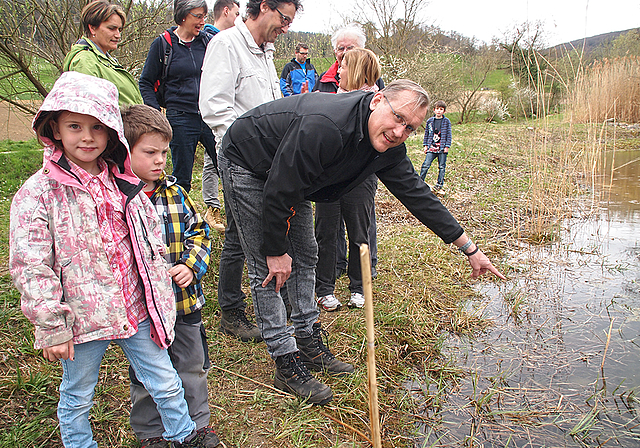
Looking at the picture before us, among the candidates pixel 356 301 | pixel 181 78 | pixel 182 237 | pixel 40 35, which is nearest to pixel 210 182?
pixel 181 78

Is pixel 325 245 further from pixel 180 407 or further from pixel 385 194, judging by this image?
pixel 385 194

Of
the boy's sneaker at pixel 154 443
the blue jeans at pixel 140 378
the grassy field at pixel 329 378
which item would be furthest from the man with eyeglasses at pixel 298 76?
the boy's sneaker at pixel 154 443

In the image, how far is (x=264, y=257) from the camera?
224cm

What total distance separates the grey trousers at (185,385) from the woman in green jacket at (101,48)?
1615mm

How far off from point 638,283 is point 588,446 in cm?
242

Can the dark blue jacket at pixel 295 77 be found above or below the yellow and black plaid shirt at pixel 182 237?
above

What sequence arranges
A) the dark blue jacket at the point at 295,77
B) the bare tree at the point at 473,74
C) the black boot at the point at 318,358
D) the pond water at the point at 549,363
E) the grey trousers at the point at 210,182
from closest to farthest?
the pond water at the point at 549,363, the black boot at the point at 318,358, the grey trousers at the point at 210,182, the dark blue jacket at the point at 295,77, the bare tree at the point at 473,74

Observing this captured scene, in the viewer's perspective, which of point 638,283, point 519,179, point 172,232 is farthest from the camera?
point 519,179

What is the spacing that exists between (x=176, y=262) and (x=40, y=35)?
5.04 metres

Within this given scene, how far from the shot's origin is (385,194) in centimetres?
677

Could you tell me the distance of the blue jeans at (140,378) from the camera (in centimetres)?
161

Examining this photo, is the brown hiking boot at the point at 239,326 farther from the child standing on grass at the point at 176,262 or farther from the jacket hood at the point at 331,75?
the jacket hood at the point at 331,75

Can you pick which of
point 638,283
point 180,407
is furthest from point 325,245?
point 638,283

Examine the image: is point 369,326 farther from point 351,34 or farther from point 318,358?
point 351,34
